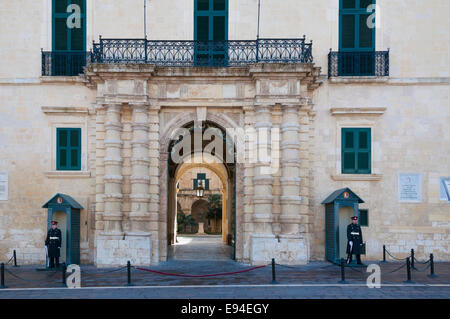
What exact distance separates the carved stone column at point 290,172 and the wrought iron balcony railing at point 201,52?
6.33 feet

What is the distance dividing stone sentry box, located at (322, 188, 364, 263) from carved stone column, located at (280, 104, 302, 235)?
3.82ft

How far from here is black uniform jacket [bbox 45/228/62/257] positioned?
15.6 m

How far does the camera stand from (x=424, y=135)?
701 inches

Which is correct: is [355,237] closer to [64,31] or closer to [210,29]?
[210,29]

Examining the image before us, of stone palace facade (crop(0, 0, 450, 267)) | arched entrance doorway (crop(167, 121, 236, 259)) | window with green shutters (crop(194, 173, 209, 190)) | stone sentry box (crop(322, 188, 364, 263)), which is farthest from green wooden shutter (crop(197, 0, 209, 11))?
window with green shutters (crop(194, 173, 209, 190))

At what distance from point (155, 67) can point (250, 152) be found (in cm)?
429

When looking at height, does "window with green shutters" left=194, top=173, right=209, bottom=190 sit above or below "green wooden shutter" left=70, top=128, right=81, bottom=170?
below

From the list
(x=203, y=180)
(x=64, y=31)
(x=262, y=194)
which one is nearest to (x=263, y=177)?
(x=262, y=194)

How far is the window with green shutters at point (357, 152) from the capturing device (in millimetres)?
17781

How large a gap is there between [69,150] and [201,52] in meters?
5.82

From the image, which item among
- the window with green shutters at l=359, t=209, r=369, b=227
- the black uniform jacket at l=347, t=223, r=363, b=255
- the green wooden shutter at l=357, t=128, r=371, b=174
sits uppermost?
the green wooden shutter at l=357, t=128, r=371, b=174

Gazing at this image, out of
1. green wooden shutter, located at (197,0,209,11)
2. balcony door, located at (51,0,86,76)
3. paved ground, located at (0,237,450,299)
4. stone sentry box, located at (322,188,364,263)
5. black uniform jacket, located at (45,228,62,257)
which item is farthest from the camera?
green wooden shutter, located at (197,0,209,11)

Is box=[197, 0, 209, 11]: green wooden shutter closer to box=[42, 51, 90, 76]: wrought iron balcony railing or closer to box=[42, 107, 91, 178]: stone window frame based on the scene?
box=[42, 51, 90, 76]: wrought iron balcony railing
